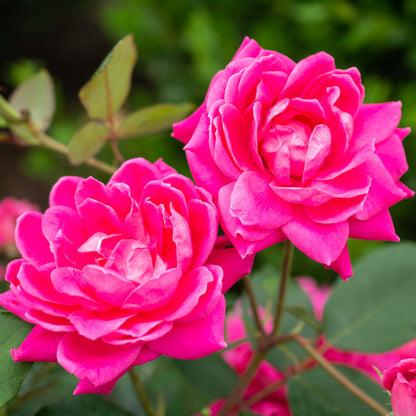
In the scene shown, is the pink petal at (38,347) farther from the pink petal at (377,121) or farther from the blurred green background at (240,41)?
the blurred green background at (240,41)

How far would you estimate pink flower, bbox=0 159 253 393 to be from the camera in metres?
0.34

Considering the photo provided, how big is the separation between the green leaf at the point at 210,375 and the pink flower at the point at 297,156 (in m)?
0.31

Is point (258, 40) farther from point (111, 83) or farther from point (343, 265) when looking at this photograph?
point (343, 265)

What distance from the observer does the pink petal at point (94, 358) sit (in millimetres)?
327

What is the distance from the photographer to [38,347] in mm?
354

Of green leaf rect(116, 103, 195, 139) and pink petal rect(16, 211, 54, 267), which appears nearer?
pink petal rect(16, 211, 54, 267)

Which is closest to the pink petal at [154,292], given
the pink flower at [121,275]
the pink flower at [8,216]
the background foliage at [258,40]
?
the pink flower at [121,275]

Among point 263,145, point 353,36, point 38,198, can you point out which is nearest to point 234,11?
point 353,36

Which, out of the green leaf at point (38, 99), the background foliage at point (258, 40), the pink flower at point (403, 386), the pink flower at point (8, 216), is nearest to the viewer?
the pink flower at point (403, 386)

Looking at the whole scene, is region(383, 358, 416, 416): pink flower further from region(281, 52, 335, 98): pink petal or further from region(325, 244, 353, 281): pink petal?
region(281, 52, 335, 98): pink petal

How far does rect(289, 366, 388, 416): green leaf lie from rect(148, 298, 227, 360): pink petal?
0.85 feet

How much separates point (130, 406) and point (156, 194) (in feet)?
1.74

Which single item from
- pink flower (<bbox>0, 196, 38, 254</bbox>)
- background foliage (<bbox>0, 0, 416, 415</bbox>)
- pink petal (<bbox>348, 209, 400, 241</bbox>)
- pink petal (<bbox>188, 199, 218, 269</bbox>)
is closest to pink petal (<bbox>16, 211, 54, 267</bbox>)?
pink petal (<bbox>188, 199, 218, 269</bbox>)

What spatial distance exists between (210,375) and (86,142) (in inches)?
12.3
